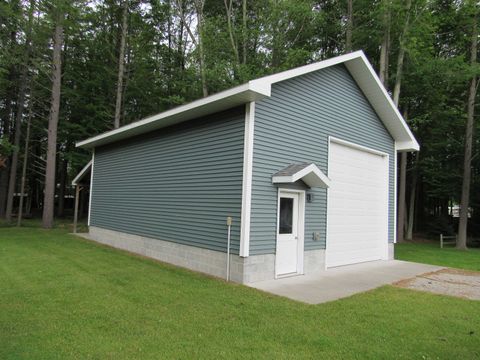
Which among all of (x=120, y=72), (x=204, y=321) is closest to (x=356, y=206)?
(x=204, y=321)

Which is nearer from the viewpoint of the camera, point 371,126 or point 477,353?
point 477,353

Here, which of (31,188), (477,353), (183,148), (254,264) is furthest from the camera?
(31,188)

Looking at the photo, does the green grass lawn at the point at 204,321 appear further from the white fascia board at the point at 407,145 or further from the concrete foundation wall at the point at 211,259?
the white fascia board at the point at 407,145

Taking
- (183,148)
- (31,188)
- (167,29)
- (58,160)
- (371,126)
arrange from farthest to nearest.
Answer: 1. (31,188)
2. (58,160)
3. (167,29)
4. (371,126)
5. (183,148)

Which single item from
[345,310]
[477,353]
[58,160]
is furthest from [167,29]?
[477,353]

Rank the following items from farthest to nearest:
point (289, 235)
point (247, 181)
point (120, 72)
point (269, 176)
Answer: point (120, 72) < point (289, 235) < point (269, 176) < point (247, 181)

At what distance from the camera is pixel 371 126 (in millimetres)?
11406

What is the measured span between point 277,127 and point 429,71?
45.1 ft

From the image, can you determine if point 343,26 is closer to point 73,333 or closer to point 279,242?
point 279,242

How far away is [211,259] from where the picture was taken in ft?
26.2

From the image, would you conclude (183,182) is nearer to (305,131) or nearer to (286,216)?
(286,216)

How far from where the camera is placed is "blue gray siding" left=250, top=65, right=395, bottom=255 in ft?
24.9

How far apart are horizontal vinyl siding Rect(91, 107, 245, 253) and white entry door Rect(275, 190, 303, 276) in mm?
1205

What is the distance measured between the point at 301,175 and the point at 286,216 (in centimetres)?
122
